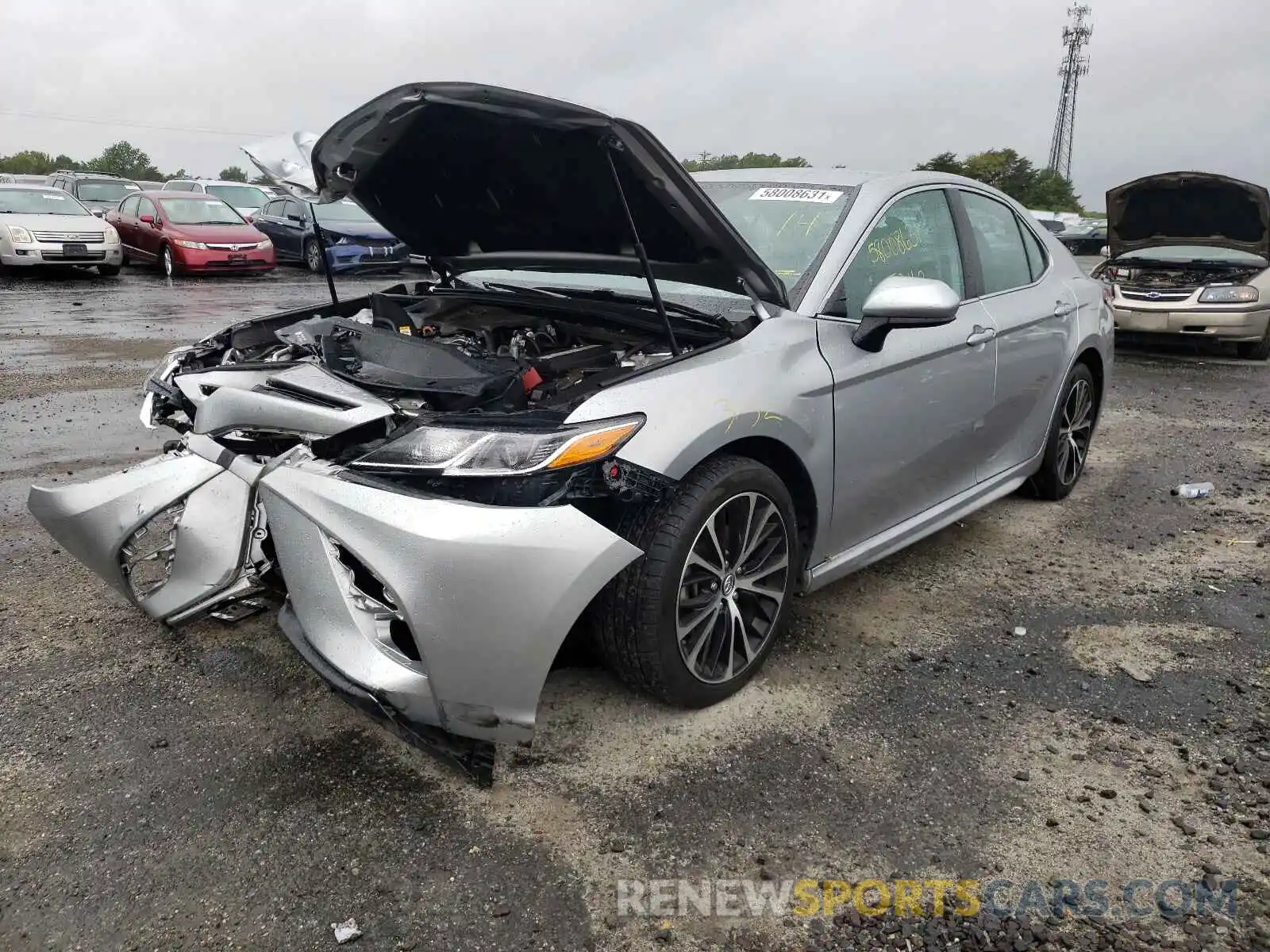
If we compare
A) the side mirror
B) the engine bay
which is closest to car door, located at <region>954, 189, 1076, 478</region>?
the side mirror

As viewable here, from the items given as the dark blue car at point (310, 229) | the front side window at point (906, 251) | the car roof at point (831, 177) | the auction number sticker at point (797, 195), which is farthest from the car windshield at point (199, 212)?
the front side window at point (906, 251)

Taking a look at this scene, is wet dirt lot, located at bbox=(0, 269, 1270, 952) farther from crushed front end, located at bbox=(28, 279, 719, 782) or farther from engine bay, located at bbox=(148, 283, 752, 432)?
engine bay, located at bbox=(148, 283, 752, 432)

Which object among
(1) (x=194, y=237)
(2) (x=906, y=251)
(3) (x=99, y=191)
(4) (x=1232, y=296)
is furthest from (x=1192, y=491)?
(3) (x=99, y=191)

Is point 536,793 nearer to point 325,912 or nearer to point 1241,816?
point 325,912

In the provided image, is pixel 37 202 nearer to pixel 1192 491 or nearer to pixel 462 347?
pixel 462 347

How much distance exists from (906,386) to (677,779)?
1.60 metres

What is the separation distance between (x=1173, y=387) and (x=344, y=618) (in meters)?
8.22

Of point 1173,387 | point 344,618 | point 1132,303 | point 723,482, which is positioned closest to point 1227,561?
point 723,482

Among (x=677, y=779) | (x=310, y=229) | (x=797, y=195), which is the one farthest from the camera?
(x=310, y=229)

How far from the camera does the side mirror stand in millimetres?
2846

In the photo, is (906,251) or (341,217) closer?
(906,251)

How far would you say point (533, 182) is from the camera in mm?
3076

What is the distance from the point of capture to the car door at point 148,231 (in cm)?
1573

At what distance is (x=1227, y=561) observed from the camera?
13.9 ft
